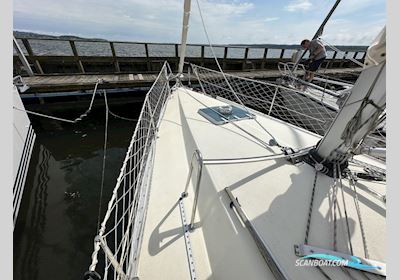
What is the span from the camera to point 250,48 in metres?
10.5

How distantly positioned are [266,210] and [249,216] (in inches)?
5.9

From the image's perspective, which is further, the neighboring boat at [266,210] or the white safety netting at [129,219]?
the neighboring boat at [266,210]

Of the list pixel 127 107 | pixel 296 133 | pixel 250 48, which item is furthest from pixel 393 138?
pixel 250 48

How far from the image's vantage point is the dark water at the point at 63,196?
2.81 metres

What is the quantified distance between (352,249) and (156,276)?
1.31 m

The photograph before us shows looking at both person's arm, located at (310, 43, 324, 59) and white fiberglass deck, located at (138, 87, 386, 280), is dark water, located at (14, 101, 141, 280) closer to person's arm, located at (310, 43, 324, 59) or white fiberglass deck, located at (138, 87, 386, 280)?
white fiberglass deck, located at (138, 87, 386, 280)

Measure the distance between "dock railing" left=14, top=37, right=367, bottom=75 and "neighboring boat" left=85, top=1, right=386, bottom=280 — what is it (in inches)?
210

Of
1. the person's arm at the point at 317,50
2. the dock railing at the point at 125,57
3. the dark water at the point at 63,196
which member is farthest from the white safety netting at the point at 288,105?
the dark water at the point at 63,196

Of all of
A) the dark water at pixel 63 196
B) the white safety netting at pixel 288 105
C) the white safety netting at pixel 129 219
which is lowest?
the dark water at pixel 63 196

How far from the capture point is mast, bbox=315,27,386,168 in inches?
44.7

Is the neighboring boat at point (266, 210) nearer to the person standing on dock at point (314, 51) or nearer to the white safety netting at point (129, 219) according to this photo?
the white safety netting at point (129, 219)

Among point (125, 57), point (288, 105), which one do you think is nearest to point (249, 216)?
point (288, 105)

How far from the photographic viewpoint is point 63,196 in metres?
3.80

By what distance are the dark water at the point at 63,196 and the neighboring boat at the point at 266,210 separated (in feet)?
5.39
